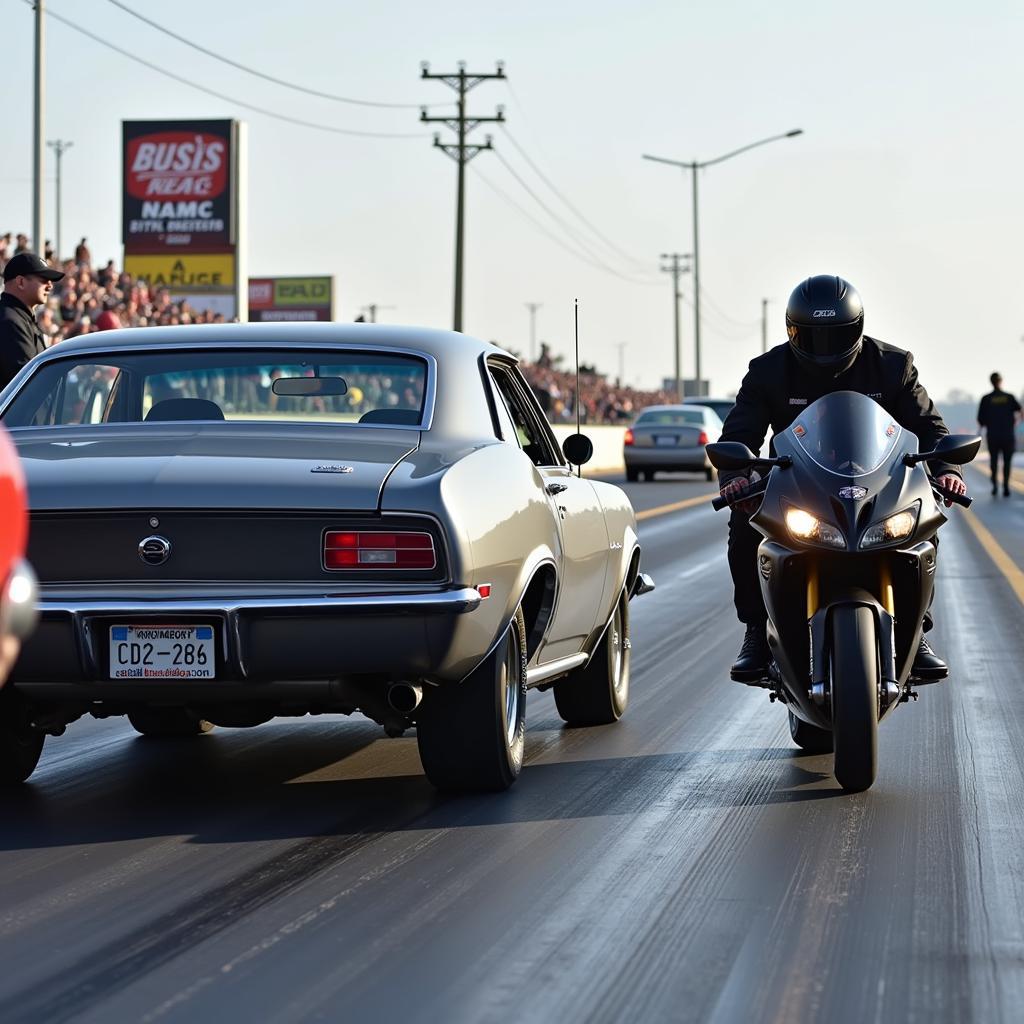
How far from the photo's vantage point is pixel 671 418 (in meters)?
41.1

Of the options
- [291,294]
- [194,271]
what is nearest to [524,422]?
[194,271]

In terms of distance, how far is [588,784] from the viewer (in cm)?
743

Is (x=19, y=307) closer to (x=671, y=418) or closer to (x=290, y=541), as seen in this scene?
(x=290, y=541)

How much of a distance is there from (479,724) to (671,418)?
1356 inches

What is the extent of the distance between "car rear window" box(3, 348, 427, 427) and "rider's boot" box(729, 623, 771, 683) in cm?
154

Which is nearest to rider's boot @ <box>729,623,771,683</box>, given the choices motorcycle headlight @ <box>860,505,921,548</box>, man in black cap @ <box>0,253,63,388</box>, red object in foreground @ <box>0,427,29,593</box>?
motorcycle headlight @ <box>860,505,921,548</box>

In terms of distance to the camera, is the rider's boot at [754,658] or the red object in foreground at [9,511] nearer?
the red object in foreground at [9,511]

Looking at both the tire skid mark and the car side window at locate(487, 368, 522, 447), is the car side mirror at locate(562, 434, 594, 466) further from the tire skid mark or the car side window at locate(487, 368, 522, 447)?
the tire skid mark

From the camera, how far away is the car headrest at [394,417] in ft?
23.9

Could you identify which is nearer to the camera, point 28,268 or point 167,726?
point 167,726

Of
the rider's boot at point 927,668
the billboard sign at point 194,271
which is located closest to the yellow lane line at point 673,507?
the rider's boot at point 927,668

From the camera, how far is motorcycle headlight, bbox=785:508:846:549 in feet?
22.9

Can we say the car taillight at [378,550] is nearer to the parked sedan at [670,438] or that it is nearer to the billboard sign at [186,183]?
the parked sedan at [670,438]

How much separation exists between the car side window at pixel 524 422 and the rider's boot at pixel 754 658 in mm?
1069
